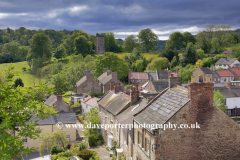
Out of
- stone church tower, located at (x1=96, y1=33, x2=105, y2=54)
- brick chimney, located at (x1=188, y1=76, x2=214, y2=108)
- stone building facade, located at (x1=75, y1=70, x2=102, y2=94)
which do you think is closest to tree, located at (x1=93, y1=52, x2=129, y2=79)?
stone building facade, located at (x1=75, y1=70, x2=102, y2=94)

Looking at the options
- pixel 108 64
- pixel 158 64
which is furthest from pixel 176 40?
pixel 108 64

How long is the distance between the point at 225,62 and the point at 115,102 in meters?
87.6

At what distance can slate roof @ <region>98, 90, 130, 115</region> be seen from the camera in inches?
1098

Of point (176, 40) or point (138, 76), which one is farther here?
point (176, 40)

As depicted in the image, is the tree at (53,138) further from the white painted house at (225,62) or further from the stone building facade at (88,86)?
the white painted house at (225,62)

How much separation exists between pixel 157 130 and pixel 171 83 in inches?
224

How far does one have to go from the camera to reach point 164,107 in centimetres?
1619

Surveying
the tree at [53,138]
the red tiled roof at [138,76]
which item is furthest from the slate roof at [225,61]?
the tree at [53,138]

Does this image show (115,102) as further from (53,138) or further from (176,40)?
(176,40)

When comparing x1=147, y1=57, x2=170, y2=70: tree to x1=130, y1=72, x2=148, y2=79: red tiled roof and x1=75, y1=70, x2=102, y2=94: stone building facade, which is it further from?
x1=75, y1=70, x2=102, y2=94: stone building facade

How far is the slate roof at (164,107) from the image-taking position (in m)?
14.9

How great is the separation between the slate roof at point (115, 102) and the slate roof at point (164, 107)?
9.80 metres

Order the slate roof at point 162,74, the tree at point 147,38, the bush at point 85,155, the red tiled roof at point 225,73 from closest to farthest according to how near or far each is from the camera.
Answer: the bush at point 85,155, the slate roof at point 162,74, the red tiled roof at point 225,73, the tree at point 147,38

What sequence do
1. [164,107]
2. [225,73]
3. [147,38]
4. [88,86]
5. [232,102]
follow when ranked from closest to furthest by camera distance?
[164,107]
[232,102]
[88,86]
[225,73]
[147,38]
